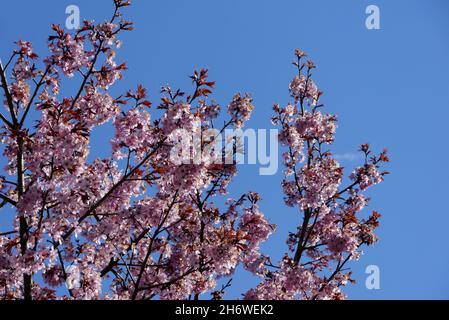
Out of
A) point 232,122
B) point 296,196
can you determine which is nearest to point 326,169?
point 296,196

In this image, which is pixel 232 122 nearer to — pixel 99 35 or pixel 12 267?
pixel 99 35

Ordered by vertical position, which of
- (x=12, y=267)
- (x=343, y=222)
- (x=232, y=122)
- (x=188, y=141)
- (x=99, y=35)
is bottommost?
(x=12, y=267)

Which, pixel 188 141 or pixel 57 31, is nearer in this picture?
pixel 188 141

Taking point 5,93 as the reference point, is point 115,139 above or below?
below

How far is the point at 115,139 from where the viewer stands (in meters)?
9.89

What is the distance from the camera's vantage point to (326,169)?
40.5 ft

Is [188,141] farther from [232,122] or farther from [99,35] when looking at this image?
[99,35]

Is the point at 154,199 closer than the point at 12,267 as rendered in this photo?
No
